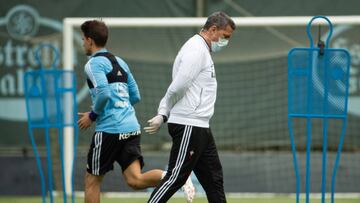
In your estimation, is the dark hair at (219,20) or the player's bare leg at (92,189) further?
the player's bare leg at (92,189)

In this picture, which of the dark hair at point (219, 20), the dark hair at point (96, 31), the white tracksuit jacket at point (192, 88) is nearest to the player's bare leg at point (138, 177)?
the white tracksuit jacket at point (192, 88)

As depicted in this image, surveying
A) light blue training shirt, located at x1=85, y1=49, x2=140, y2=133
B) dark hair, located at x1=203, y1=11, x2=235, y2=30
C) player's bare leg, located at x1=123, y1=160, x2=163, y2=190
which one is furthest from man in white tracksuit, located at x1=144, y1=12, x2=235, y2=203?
player's bare leg, located at x1=123, y1=160, x2=163, y2=190

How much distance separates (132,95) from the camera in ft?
22.8

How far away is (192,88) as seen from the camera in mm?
6242

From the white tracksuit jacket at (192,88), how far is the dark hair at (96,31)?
0.74 meters

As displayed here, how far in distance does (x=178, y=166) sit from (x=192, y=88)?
585 mm

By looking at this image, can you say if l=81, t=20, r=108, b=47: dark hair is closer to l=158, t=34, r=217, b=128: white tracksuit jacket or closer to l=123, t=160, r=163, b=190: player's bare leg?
l=158, t=34, r=217, b=128: white tracksuit jacket

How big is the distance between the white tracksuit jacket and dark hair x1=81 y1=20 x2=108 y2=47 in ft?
2.42

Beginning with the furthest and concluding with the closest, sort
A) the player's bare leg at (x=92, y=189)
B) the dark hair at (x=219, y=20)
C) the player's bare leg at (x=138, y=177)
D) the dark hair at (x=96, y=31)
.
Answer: the player's bare leg at (x=138, y=177), the player's bare leg at (x=92, y=189), the dark hair at (x=96, y=31), the dark hair at (x=219, y=20)

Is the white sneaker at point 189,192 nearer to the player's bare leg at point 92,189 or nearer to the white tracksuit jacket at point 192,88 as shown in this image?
the player's bare leg at point 92,189

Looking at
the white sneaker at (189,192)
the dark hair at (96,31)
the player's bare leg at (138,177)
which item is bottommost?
the white sneaker at (189,192)

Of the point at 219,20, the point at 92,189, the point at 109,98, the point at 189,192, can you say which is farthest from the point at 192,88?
the point at 92,189

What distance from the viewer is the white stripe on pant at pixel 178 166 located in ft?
20.4

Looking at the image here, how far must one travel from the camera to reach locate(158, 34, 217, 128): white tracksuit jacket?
20.1 feet
